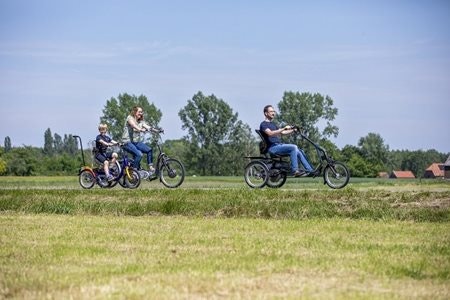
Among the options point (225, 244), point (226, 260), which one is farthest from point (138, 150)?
point (226, 260)

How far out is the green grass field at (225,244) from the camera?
227 inches

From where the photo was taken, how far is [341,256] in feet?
23.8

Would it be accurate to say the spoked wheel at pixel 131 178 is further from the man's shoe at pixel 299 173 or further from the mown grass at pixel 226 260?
the mown grass at pixel 226 260

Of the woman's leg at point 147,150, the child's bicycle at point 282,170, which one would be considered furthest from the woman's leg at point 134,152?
the child's bicycle at point 282,170

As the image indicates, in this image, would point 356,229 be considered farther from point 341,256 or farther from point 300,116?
point 300,116

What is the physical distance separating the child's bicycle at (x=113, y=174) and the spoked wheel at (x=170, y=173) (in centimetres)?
66

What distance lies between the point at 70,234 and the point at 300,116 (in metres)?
83.4

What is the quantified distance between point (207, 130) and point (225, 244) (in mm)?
90814

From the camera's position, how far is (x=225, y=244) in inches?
324

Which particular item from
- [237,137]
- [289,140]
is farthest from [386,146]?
[289,140]

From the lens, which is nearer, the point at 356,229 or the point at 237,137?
the point at 356,229

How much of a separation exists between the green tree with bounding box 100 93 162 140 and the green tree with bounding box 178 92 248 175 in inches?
169

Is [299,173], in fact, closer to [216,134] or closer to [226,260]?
[226,260]

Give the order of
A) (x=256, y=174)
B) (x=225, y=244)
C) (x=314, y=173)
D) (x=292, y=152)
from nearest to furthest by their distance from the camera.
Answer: (x=225, y=244)
(x=292, y=152)
(x=314, y=173)
(x=256, y=174)
